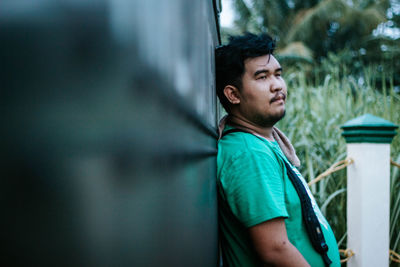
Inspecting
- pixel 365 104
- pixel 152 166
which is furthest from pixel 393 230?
pixel 152 166

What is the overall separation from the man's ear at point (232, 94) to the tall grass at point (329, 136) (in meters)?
1.21

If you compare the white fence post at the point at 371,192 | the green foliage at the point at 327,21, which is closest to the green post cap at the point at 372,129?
the white fence post at the point at 371,192

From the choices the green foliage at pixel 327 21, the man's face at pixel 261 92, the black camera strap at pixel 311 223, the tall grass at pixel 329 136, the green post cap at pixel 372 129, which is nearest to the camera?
the black camera strap at pixel 311 223

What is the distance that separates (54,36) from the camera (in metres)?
0.28

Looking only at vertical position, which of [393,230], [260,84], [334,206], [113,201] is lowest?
[393,230]

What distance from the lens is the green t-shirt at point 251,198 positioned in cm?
103

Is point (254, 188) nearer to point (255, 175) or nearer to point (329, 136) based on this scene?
point (255, 175)

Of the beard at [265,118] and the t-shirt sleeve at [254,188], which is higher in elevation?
the beard at [265,118]

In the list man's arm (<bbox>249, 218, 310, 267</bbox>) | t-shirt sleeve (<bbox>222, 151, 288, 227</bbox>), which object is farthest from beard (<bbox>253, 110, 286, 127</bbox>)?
man's arm (<bbox>249, 218, 310, 267</bbox>)

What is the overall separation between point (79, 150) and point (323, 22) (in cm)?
1652

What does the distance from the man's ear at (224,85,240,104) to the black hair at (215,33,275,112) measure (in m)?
0.02

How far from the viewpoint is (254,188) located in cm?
104

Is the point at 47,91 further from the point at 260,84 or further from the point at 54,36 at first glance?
the point at 260,84

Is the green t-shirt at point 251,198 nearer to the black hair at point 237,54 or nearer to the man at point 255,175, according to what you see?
the man at point 255,175
